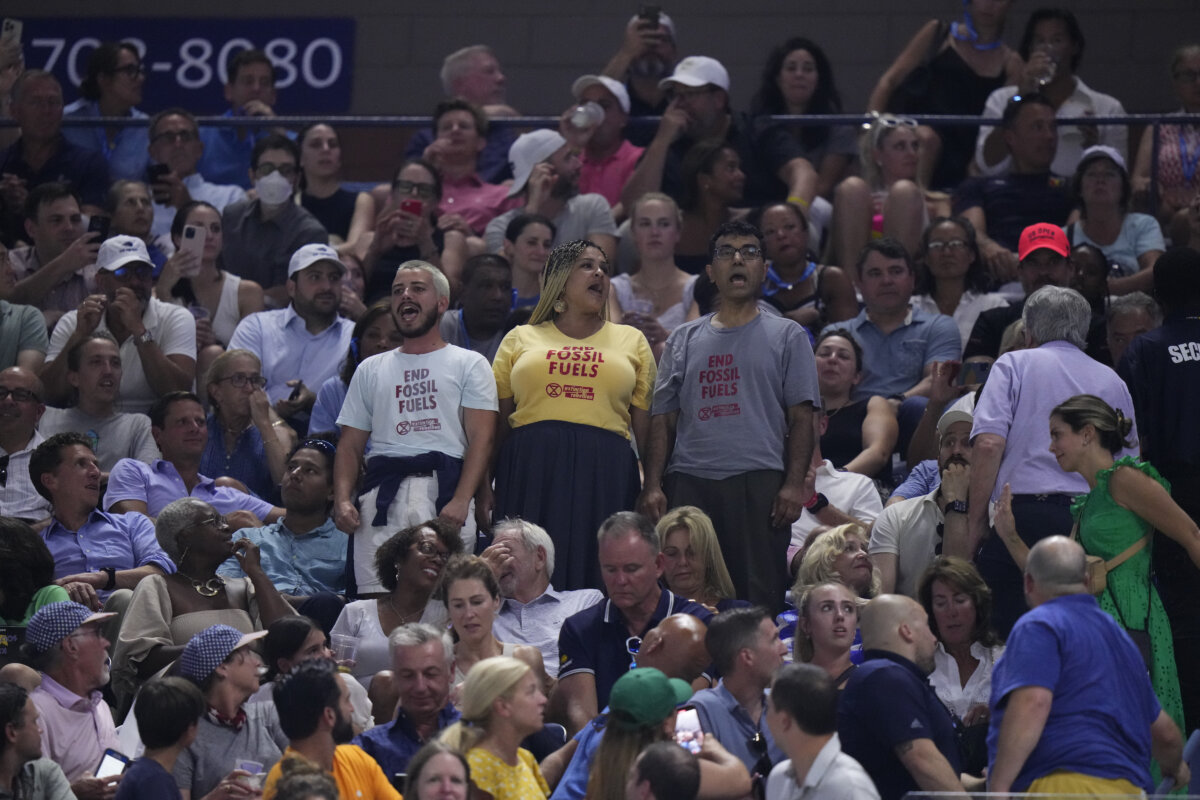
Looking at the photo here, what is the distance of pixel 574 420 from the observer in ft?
24.5

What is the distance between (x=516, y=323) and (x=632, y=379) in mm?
1304

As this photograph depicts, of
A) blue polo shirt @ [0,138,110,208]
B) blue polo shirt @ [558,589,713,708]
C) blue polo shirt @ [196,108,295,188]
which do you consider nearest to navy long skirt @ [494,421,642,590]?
blue polo shirt @ [558,589,713,708]

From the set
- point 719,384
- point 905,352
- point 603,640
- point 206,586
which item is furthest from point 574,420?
point 905,352

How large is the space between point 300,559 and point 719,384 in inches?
77.1

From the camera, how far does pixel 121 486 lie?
8359 mm

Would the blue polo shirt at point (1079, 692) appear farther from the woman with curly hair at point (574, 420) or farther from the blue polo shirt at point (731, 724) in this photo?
the woman with curly hair at point (574, 420)

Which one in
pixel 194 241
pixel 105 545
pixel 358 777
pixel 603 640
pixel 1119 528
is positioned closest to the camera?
pixel 358 777

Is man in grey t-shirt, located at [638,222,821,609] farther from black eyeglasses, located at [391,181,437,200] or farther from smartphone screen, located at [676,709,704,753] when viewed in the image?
black eyeglasses, located at [391,181,437,200]

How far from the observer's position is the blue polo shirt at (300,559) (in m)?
7.91

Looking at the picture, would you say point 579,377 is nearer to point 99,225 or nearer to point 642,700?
point 642,700

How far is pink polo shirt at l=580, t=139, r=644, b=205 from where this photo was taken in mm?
10516

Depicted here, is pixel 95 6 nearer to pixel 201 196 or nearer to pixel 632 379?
pixel 201 196

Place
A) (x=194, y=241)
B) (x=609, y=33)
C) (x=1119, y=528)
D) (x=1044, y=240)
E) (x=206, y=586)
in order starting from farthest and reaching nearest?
(x=609, y=33)
(x=194, y=241)
(x=1044, y=240)
(x=206, y=586)
(x=1119, y=528)

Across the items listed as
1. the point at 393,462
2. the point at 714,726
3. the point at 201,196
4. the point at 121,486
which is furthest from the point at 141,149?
the point at 714,726
